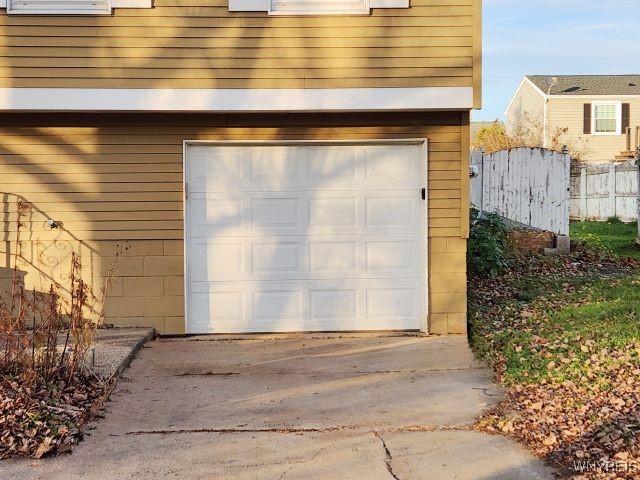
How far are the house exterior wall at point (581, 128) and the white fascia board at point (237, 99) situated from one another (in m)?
22.7

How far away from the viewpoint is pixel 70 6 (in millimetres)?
7973

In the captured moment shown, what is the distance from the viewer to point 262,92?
313 inches

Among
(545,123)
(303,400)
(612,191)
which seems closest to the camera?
(303,400)

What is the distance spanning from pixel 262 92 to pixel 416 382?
11.3 feet

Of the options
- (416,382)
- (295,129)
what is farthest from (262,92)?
(416,382)

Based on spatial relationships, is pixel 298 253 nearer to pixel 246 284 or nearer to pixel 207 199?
pixel 246 284

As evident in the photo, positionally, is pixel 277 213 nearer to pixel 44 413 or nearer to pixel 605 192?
pixel 44 413

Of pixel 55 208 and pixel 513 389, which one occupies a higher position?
pixel 55 208

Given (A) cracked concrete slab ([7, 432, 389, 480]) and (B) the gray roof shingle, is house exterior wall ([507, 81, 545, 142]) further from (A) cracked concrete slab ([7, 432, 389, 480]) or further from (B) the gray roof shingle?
(A) cracked concrete slab ([7, 432, 389, 480])

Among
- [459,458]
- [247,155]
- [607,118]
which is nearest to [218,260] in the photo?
[247,155]

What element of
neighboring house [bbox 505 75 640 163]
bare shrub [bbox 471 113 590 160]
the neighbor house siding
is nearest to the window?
neighboring house [bbox 505 75 640 163]

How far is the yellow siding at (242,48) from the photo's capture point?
25.9 feet

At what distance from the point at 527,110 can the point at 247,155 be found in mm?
26592

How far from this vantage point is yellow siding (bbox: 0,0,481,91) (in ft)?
25.9
